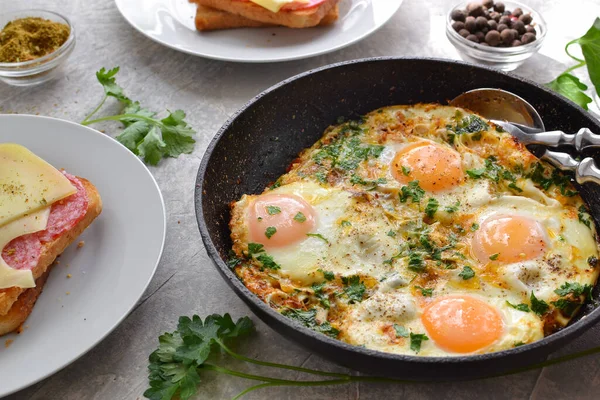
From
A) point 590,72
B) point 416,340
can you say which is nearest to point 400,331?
point 416,340

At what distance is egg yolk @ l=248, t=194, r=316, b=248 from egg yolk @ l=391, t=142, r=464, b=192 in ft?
1.67

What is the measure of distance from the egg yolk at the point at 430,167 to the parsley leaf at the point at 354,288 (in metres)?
0.64

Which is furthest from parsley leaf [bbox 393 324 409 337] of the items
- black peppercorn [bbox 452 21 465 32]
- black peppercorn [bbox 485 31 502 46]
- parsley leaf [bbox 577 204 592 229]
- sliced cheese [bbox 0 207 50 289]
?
black peppercorn [bbox 452 21 465 32]

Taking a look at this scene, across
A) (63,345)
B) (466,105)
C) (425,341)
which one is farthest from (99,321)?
(466,105)

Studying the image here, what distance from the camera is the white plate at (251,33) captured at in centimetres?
395

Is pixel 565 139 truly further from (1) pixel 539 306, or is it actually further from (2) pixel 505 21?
(2) pixel 505 21

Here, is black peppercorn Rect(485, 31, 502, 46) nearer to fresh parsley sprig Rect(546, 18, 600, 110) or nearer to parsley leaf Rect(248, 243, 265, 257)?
fresh parsley sprig Rect(546, 18, 600, 110)

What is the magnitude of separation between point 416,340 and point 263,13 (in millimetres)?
2586

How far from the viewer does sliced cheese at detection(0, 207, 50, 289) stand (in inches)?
97.0

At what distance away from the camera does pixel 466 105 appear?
325 cm

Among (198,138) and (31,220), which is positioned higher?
(31,220)

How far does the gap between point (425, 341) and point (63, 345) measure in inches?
55.6

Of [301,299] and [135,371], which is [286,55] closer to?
[301,299]

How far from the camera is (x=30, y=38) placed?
3.93 m
